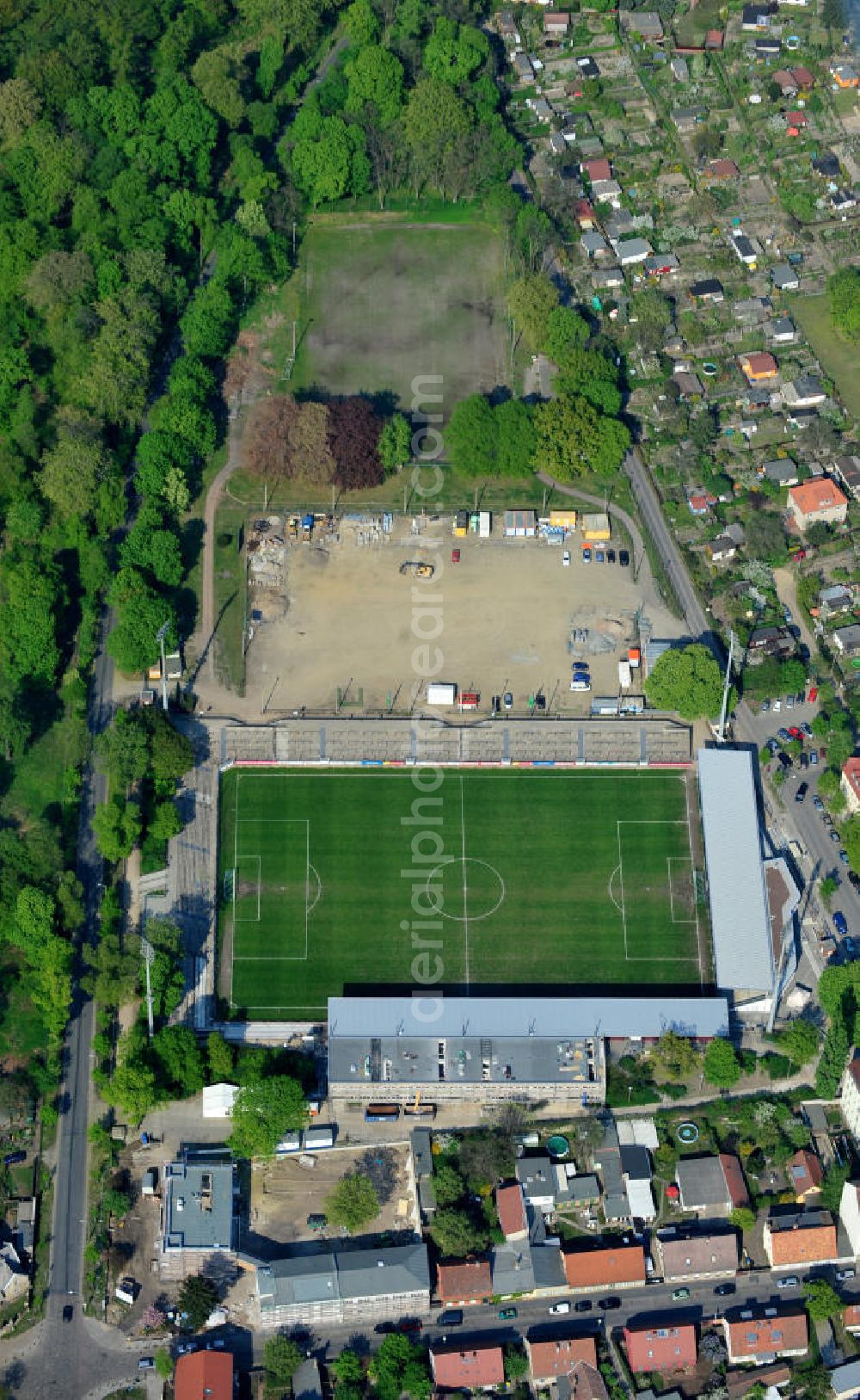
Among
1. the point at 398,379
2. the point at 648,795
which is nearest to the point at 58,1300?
the point at 648,795

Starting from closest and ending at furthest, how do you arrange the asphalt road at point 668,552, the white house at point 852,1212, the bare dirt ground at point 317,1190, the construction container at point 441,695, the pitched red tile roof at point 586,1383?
1. the pitched red tile roof at point 586,1383
2. the white house at point 852,1212
3. the bare dirt ground at point 317,1190
4. the construction container at point 441,695
5. the asphalt road at point 668,552

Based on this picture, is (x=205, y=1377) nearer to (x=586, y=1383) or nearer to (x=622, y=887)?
(x=586, y=1383)

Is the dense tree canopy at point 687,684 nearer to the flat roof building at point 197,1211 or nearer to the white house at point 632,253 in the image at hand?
the flat roof building at point 197,1211

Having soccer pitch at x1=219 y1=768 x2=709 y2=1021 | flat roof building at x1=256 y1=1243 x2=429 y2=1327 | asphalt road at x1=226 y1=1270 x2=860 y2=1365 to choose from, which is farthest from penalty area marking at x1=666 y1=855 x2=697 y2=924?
flat roof building at x1=256 y1=1243 x2=429 y2=1327

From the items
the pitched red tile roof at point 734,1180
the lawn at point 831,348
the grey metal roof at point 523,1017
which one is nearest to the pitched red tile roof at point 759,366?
Result: the lawn at point 831,348

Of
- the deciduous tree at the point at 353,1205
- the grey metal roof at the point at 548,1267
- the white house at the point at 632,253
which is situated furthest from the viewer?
the white house at the point at 632,253

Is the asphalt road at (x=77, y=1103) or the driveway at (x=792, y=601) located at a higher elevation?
the driveway at (x=792, y=601)

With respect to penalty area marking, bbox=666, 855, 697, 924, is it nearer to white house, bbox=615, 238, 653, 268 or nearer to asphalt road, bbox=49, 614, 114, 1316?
asphalt road, bbox=49, 614, 114, 1316
